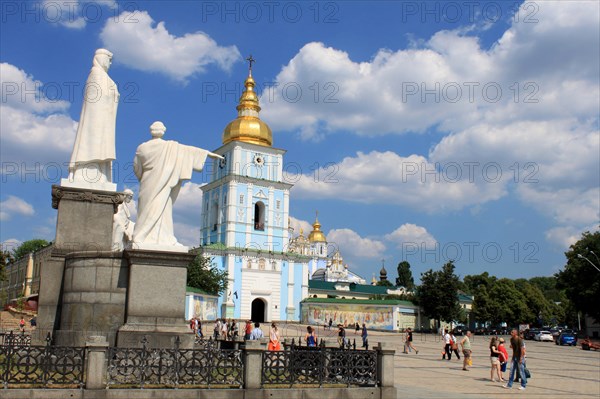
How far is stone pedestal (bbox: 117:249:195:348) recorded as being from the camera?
38.0 ft

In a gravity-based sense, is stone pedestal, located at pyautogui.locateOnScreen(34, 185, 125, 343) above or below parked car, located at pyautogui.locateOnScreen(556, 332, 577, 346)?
above

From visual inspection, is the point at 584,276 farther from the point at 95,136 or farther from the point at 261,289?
the point at 95,136

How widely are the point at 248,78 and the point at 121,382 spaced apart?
7000 centimetres

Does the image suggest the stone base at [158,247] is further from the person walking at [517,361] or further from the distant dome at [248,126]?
the distant dome at [248,126]

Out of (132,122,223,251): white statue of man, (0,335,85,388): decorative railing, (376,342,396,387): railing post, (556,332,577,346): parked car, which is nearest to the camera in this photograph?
(0,335,85,388): decorative railing

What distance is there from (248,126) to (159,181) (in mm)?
60800

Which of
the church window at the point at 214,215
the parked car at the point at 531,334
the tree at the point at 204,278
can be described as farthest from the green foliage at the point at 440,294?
the church window at the point at 214,215

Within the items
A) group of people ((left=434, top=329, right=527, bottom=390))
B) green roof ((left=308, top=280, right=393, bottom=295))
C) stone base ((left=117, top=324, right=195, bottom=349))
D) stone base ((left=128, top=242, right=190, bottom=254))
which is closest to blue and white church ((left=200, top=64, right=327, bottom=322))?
green roof ((left=308, top=280, right=393, bottom=295))

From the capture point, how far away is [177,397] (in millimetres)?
9484

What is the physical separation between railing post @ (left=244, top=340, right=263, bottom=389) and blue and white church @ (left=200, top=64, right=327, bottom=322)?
55.2 meters

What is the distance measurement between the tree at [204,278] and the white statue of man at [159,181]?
150 ft

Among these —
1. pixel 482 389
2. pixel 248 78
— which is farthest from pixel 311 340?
pixel 248 78

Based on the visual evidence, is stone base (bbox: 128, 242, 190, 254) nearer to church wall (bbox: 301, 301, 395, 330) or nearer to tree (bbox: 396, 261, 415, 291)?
church wall (bbox: 301, 301, 395, 330)

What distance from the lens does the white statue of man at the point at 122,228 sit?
47.0ft
